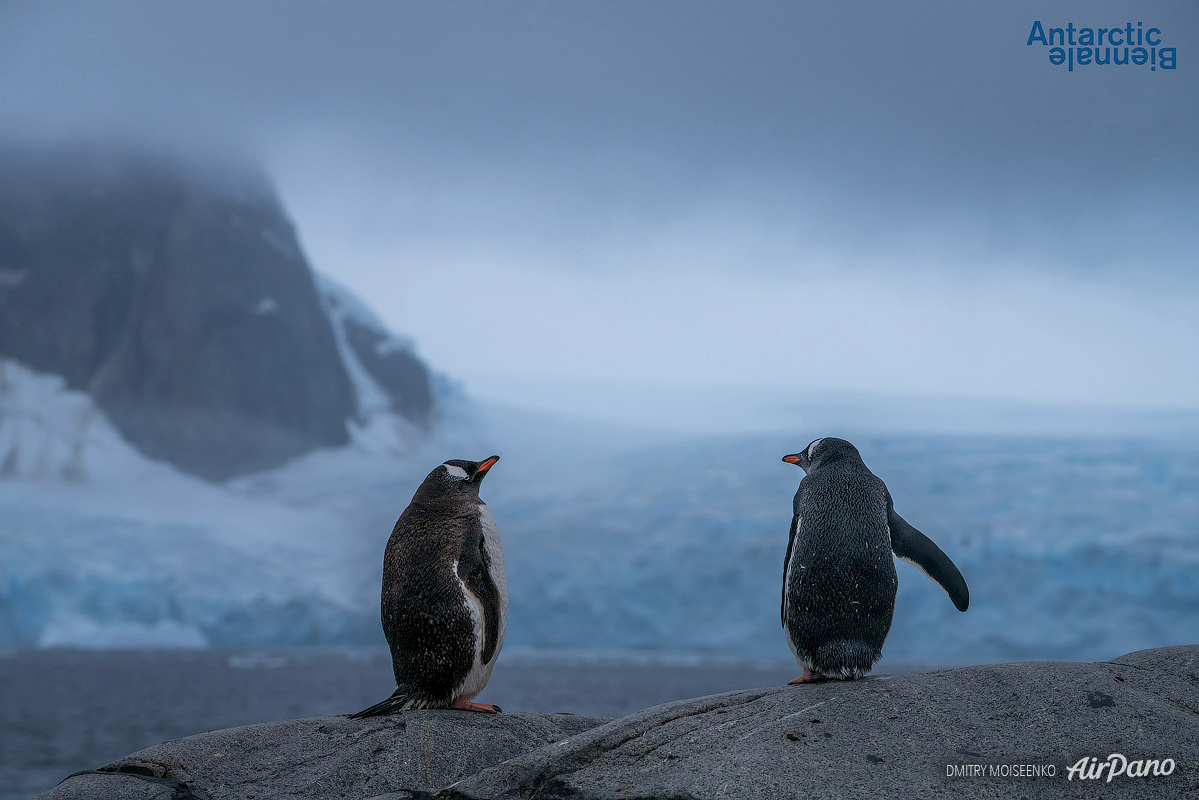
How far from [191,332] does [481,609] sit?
70925mm

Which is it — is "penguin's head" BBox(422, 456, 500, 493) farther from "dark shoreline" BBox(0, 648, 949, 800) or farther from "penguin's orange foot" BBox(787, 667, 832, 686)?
"dark shoreline" BBox(0, 648, 949, 800)

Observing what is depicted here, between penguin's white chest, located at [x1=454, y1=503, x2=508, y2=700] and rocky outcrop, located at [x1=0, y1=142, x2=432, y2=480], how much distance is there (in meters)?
64.2

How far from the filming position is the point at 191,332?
68.8m

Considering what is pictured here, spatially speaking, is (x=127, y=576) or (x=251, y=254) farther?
(x=251, y=254)

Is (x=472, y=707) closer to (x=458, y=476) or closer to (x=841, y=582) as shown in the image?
(x=458, y=476)

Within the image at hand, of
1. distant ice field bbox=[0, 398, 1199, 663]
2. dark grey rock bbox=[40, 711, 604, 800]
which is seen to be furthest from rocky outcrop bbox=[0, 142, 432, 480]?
dark grey rock bbox=[40, 711, 604, 800]

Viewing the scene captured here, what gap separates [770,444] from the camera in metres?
36.9

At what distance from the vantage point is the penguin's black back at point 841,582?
374 centimetres

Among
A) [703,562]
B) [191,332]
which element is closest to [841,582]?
[703,562]

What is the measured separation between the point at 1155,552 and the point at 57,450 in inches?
2272

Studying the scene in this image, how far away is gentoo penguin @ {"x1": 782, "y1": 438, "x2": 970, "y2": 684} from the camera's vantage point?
374cm

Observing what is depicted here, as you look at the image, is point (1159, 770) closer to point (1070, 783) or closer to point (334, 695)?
point (1070, 783)

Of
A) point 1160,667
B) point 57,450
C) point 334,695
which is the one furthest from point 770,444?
point 57,450

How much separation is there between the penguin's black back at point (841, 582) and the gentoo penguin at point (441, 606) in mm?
1260
